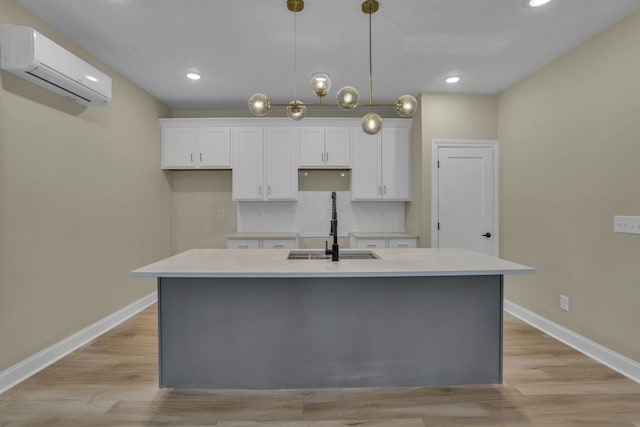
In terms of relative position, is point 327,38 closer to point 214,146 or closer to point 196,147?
point 214,146

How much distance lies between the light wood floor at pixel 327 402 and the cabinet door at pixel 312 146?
285 centimetres

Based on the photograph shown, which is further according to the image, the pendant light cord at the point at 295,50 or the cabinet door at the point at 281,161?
the cabinet door at the point at 281,161

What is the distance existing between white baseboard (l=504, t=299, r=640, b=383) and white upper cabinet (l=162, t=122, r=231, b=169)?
395 cm

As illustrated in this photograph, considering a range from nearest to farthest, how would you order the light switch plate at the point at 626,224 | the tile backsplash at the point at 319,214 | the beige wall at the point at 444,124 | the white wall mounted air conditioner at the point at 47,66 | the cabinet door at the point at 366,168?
the white wall mounted air conditioner at the point at 47,66 < the light switch plate at the point at 626,224 < the beige wall at the point at 444,124 < the cabinet door at the point at 366,168 < the tile backsplash at the point at 319,214

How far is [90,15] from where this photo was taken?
2443 mm

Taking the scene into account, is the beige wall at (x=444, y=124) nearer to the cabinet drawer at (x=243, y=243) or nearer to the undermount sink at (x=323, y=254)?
the undermount sink at (x=323, y=254)

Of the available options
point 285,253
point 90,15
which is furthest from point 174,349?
point 90,15

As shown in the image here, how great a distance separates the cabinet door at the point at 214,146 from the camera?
4359 mm

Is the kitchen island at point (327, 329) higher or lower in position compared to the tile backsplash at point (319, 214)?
lower

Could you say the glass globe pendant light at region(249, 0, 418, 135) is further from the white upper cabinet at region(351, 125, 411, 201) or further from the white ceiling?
the white upper cabinet at region(351, 125, 411, 201)

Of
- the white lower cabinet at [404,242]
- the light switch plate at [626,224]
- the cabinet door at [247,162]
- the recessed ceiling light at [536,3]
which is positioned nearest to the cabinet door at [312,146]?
the cabinet door at [247,162]

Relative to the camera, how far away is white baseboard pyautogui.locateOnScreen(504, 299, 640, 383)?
2.40 m

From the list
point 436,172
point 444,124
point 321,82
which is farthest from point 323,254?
point 444,124

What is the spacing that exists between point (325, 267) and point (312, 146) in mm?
2688
